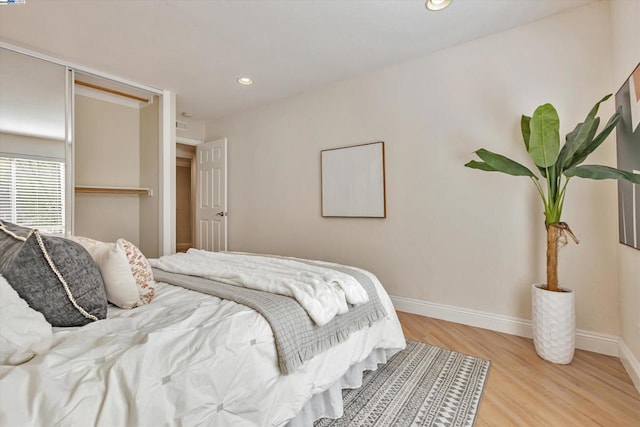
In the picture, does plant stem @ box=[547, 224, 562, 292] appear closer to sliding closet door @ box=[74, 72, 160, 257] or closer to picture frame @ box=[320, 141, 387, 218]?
picture frame @ box=[320, 141, 387, 218]

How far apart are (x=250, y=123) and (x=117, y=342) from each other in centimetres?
385

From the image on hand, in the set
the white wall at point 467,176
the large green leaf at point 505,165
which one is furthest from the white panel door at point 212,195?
the large green leaf at point 505,165

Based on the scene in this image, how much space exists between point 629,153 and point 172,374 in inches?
106

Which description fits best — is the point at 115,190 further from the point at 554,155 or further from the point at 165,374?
the point at 554,155

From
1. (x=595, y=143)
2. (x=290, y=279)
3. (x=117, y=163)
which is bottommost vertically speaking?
(x=290, y=279)

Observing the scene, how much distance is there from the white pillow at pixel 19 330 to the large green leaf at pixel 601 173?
8.61 ft

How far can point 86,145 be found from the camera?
3.59 metres

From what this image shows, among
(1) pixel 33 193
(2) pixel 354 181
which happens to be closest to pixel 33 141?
(1) pixel 33 193

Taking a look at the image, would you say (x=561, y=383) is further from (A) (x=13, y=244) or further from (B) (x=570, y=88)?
(A) (x=13, y=244)

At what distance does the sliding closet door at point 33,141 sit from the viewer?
2.57 meters

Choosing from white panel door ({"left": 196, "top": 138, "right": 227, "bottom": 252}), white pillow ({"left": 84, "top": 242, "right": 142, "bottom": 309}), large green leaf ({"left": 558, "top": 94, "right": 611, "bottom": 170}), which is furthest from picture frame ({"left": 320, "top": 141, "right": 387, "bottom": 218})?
white pillow ({"left": 84, "top": 242, "right": 142, "bottom": 309})

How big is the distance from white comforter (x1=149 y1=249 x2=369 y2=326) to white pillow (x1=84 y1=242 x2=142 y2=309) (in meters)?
0.48

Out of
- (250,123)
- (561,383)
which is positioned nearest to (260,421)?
(561,383)

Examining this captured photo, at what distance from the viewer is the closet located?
2617 mm
